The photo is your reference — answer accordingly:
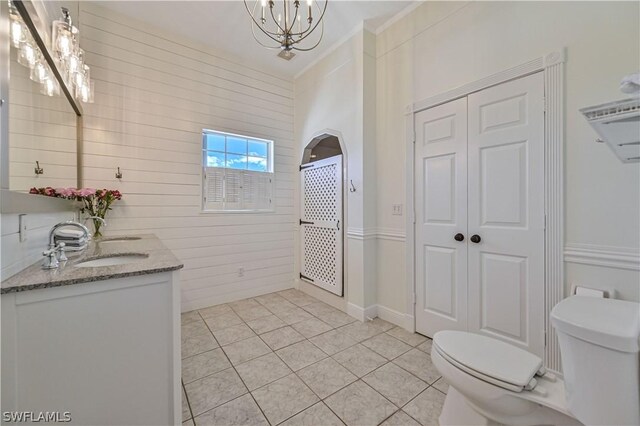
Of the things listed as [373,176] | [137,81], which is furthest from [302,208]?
[137,81]

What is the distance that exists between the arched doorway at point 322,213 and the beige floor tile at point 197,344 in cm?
140

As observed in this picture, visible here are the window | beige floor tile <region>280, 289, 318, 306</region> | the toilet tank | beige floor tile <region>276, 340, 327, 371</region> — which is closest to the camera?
the toilet tank

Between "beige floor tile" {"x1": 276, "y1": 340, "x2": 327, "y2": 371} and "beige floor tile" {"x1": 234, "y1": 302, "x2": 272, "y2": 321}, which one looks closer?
"beige floor tile" {"x1": 276, "y1": 340, "x2": 327, "y2": 371}

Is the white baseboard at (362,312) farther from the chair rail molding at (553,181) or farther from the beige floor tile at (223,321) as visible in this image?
the chair rail molding at (553,181)

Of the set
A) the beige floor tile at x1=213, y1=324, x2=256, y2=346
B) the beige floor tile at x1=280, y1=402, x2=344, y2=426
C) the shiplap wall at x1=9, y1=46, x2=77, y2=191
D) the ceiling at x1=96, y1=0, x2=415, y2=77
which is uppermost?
the ceiling at x1=96, y1=0, x2=415, y2=77

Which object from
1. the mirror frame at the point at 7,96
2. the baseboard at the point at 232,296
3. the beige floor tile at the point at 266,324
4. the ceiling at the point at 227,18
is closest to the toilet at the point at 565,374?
the beige floor tile at the point at 266,324

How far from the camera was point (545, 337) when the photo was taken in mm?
1652

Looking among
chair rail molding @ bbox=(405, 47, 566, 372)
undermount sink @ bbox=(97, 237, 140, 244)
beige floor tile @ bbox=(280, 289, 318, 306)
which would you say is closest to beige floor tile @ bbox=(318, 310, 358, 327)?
beige floor tile @ bbox=(280, 289, 318, 306)

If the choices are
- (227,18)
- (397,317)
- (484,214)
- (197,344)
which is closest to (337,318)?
(397,317)

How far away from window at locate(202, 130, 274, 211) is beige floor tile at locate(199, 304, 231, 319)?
3.93ft

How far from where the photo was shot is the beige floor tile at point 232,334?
89.8 inches

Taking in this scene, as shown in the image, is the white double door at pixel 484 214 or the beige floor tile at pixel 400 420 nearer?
the beige floor tile at pixel 400 420

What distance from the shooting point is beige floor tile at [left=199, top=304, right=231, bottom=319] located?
2.82 metres

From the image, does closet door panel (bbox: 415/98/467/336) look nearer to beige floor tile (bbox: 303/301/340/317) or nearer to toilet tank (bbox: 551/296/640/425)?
beige floor tile (bbox: 303/301/340/317)
